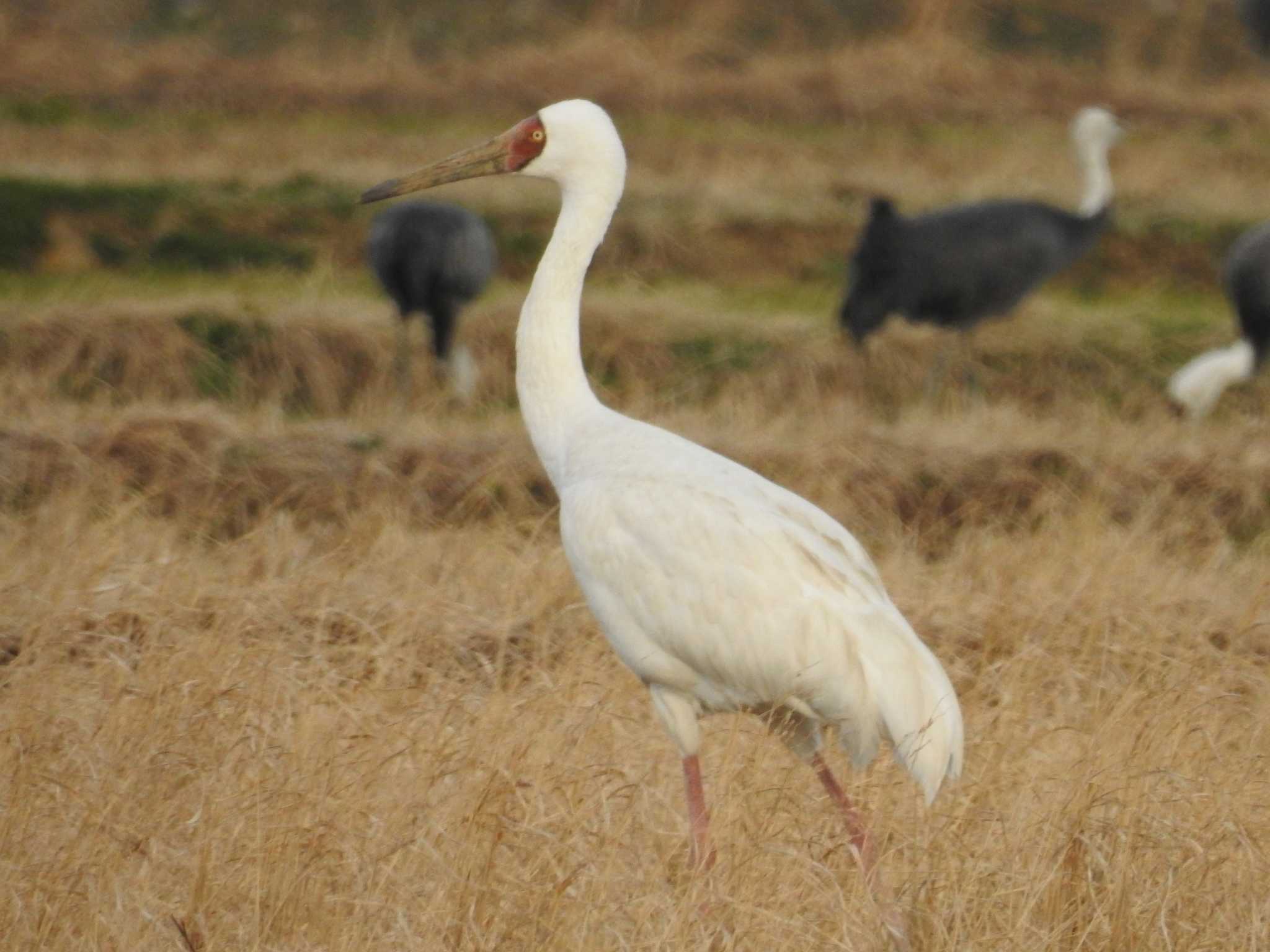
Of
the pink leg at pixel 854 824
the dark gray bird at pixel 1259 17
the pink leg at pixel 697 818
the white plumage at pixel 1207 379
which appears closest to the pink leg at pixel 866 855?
the pink leg at pixel 854 824

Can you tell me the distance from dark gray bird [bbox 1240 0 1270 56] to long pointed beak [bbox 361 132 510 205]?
6.50 m

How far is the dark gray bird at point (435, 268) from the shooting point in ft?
33.6

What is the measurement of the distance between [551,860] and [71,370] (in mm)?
6605

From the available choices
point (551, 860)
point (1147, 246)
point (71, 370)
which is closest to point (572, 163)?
point (551, 860)

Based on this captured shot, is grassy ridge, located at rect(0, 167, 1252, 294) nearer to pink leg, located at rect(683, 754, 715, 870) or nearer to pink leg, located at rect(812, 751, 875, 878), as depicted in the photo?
pink leg, located at rect(683, 754, 715, 870)

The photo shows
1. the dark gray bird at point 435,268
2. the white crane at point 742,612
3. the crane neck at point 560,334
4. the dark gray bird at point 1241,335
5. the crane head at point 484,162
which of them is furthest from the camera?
the dark gray bird at point 1241,335

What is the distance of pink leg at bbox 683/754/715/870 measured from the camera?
13.2 feet

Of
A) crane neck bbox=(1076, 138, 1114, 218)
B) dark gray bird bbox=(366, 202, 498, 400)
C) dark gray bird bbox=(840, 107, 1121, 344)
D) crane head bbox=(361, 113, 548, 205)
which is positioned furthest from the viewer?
crane neck bbox=(1076, 138, 1114, 218)

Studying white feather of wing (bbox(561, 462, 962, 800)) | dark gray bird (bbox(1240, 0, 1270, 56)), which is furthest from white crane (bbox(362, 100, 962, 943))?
dark gray bird (bbox(1240, 0, 1270, 56))

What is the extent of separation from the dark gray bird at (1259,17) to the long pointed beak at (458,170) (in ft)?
21.3

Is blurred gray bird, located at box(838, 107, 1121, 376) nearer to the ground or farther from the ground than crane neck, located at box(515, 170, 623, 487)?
nearer to the ground

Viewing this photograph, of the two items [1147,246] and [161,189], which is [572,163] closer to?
[161,189]

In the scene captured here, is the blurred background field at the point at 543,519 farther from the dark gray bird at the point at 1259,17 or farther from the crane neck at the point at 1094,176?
the dark gray bird at the point at 1259,17

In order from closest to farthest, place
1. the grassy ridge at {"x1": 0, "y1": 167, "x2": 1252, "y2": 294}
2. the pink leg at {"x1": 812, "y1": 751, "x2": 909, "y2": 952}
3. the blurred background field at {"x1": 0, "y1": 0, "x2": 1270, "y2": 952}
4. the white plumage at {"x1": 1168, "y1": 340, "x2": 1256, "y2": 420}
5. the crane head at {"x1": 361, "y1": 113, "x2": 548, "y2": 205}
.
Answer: the pink leg at {"x1": 812, "y1": 751, "x2": 909, "y2": 952} → the blurred background field at {"x1": 0, "y1": 0, "x2": 1270, "y2": 952} → the crane head at {"x1": 361, "y1": 113, "x2": 548, "y2": 205} → the white plumage at {"x1": 1168, "y1": 340, "x2": 1256, "y2": 420} → the grassy ridge at {"x1": 0, "y1": 167, "x2": 1252, "y2": 294}
